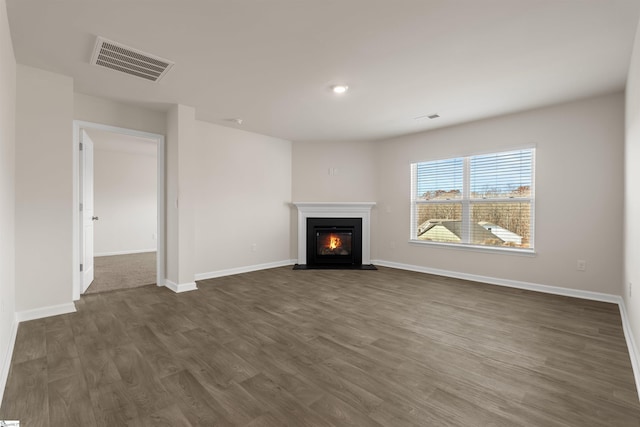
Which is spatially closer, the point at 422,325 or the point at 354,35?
the point at 354,35

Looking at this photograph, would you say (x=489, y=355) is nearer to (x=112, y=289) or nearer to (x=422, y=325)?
(x=422, y=325)

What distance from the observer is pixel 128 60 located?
271 centimetres

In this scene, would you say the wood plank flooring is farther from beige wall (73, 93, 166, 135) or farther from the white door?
beige wall (73, 93, 166, 135)

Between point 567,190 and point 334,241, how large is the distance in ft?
12.1

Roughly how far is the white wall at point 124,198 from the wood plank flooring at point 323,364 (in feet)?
14.6

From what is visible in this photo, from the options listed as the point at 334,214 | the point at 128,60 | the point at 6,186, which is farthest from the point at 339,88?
the point at 6,186

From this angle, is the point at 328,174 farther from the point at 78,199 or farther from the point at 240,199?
the point at 78,199

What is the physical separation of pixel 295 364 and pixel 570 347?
7.26ft

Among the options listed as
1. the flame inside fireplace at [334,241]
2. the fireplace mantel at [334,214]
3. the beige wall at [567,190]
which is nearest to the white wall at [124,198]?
the fireplace mantel at [334,214]

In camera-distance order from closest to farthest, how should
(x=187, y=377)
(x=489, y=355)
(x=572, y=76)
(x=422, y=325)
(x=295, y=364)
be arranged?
(x=187, y=377)
(x=295, y=364)
(x=489, y=355)
(x=422, y=325)
(x=572, y=76)

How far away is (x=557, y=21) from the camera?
6.97 feet

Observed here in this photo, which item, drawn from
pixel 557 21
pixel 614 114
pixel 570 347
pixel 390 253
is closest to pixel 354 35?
pixel 557 21

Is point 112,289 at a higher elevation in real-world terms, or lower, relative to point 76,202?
lower

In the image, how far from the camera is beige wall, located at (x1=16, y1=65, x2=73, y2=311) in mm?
2830
